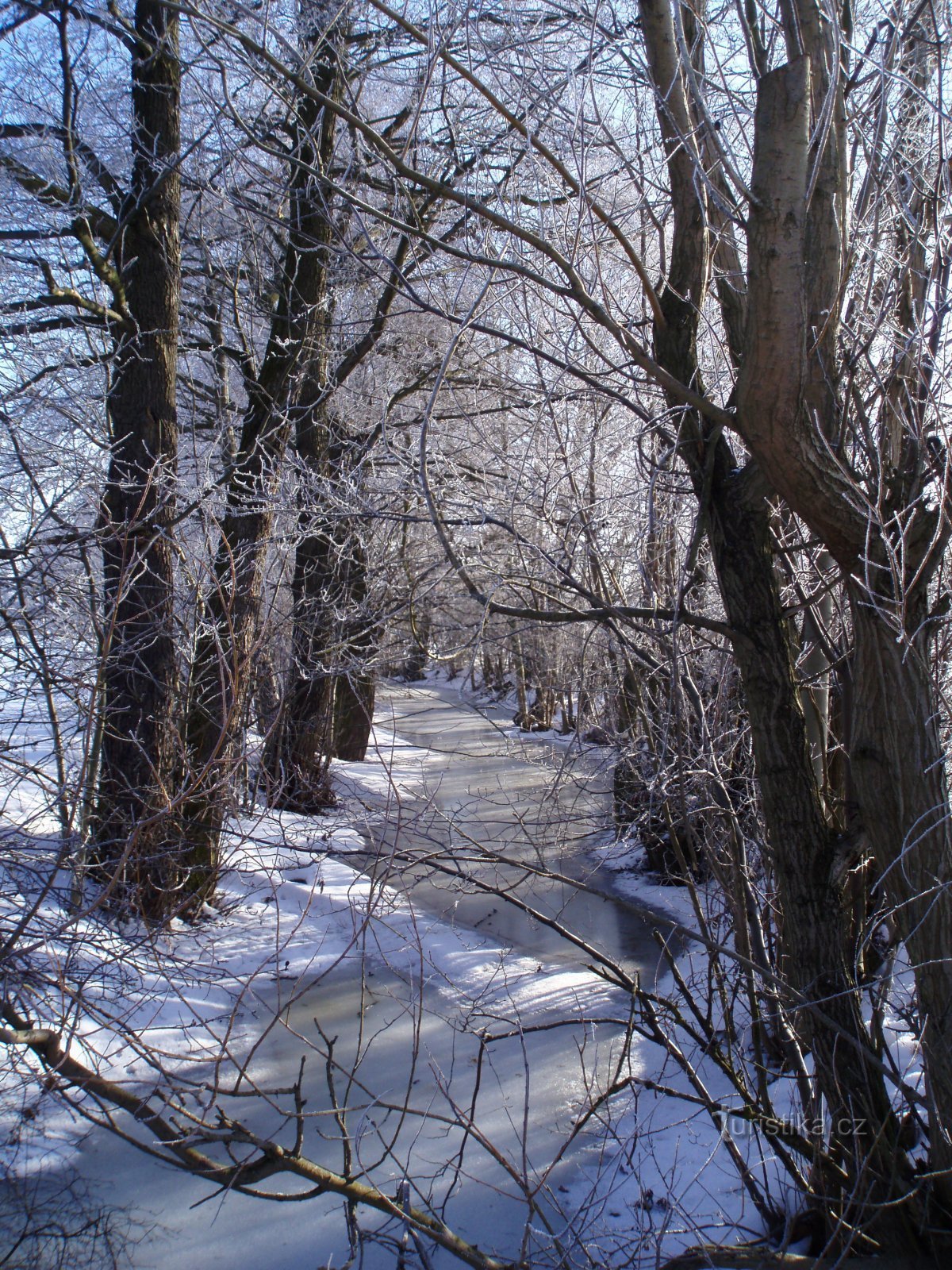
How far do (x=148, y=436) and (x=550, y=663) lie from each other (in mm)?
3127

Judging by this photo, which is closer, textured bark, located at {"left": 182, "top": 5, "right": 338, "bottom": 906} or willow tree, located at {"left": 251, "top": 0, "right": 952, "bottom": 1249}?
willow tree, located at {"left": 251, "top": 0, "right": 952, "bottom": 1249}

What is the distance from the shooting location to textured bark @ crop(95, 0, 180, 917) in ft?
18.4

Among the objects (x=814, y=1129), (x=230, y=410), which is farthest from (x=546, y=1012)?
(x=230, y=410)

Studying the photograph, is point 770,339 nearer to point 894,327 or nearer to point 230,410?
point 894,327

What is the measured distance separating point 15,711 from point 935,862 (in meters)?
5.26

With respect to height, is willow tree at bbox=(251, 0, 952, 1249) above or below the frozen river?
above

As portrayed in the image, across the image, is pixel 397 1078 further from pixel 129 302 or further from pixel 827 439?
pixel 129 302

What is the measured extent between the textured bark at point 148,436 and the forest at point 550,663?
41 mm

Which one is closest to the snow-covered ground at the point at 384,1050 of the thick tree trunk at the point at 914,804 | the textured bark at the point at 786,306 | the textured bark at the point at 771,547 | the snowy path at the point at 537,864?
the snowy path at the point at 537,864

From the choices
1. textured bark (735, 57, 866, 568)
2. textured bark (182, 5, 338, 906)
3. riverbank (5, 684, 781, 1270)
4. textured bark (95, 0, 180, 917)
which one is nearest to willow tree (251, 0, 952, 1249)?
textured bark (735, 57, 866, 568)

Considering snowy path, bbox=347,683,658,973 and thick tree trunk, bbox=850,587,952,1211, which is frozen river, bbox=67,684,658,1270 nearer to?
snowy path, bbox=347,683,658,973

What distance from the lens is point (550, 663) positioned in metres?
6.47

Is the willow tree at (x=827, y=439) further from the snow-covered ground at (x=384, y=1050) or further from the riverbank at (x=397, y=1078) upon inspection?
the riverbank at (x=397, y=1078)

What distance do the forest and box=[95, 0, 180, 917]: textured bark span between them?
4 cm
